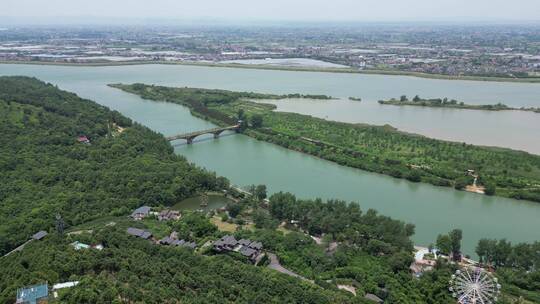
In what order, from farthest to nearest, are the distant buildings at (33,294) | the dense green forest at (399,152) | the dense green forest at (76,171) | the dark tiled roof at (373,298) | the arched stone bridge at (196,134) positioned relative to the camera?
the arched stone bridge at (196,134), the dense green forest at (399,152), the dense green forest at (76,171), the dark tiled roof at (373,298), the distant buildings at (33,294)

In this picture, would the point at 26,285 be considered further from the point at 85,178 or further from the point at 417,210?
the point at 417,210

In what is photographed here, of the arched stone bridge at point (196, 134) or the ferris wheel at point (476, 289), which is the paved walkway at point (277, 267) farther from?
the arched stone bridge at point (196, 134)

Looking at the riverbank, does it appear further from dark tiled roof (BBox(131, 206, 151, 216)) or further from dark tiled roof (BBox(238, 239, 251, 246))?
dark tiled roof (BBox(238, 239, 251, 246))

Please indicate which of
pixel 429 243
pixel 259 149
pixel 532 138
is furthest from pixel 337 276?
pixel 532 138

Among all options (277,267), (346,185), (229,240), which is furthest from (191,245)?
(346,185)

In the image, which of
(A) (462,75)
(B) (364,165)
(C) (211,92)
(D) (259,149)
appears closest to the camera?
(B) (364,165)

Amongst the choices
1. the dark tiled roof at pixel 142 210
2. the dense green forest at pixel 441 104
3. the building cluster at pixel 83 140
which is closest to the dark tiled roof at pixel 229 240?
the dark tiled roof at pixel 142 210
